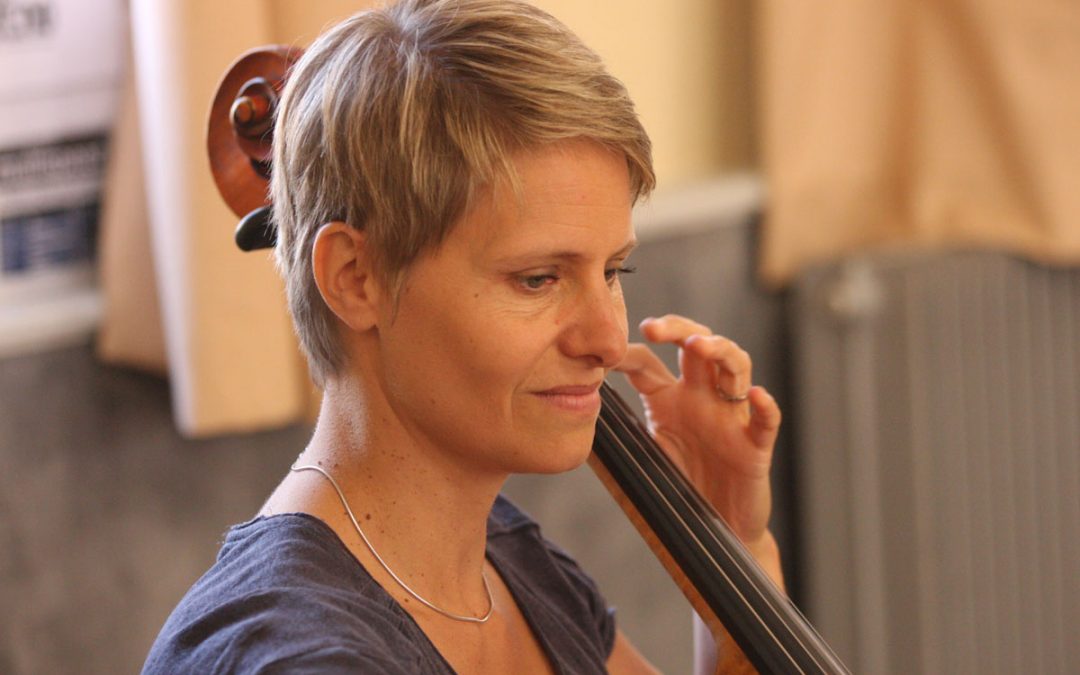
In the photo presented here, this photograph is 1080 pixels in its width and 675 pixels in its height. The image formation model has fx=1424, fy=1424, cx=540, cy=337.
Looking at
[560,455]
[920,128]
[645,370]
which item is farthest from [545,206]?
[920,128]

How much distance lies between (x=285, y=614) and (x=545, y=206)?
316 mm

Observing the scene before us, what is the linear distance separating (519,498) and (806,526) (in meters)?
0.59

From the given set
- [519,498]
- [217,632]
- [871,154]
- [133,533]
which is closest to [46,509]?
[133,533]

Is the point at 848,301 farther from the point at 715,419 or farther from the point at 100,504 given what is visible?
the point at 100,504

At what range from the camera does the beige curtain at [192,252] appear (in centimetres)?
159

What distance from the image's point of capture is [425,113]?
949 millimetres

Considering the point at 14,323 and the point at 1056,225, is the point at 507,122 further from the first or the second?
the point at 1056,225

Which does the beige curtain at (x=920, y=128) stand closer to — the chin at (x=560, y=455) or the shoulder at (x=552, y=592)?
the shoulder at (x=552, y=592)

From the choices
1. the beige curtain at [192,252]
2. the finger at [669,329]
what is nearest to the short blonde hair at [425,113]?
the finger at [669,329]

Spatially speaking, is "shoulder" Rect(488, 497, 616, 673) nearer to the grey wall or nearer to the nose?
the nose

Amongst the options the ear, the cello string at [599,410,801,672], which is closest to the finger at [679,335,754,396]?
the cello string at [599,410,801,672]

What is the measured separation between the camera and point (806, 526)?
96.7 inches

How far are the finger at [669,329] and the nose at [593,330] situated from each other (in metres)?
0.26

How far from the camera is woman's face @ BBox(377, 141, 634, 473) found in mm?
963
